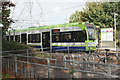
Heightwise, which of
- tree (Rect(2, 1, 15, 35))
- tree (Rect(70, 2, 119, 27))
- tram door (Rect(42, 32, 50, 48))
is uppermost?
tree (Rect(70, 2, 119, 27))

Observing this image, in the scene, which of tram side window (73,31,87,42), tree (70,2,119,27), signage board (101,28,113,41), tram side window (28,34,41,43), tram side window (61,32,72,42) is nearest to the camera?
tram side window (73,31,87,42)

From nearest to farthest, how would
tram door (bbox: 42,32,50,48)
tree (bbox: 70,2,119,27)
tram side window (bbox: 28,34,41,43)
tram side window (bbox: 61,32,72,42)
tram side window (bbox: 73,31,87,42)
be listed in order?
tram side window (bbox: 73,31,87,42) → tram side window (bbox: 61,32,72,42) → tram door (bbox: 42,32,50,48) → tram side window (bbox: 28,34,41,43) → tree (bbox: 70,2,119,27)

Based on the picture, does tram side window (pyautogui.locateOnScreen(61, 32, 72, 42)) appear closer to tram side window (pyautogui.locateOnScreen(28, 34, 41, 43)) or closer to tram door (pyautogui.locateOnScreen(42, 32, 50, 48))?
tram door (pyautogui.locateOnScreen(42, 32, 50, 48))

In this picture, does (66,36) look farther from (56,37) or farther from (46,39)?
(46,39)

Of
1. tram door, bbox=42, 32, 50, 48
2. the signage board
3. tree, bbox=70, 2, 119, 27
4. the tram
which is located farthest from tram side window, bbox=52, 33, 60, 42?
tree, bbox=70, 2, 119, 27

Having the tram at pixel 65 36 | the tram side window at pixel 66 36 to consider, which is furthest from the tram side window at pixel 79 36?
the tram side window at pixel 66 36

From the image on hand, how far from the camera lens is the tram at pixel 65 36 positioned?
1575cm

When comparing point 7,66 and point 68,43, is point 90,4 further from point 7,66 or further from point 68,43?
point 7,66

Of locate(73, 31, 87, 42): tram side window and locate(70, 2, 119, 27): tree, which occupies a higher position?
locate(70, 2, 119, 27): tree

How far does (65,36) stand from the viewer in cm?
Answer: 1694

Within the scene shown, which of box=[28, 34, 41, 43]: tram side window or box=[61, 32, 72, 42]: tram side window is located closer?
box=[61, 32, 72, 42]: tram side window

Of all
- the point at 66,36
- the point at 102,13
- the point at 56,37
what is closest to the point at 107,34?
the point at 66,36

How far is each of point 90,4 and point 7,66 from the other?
35509 mm

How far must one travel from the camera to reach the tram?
15.8 m
